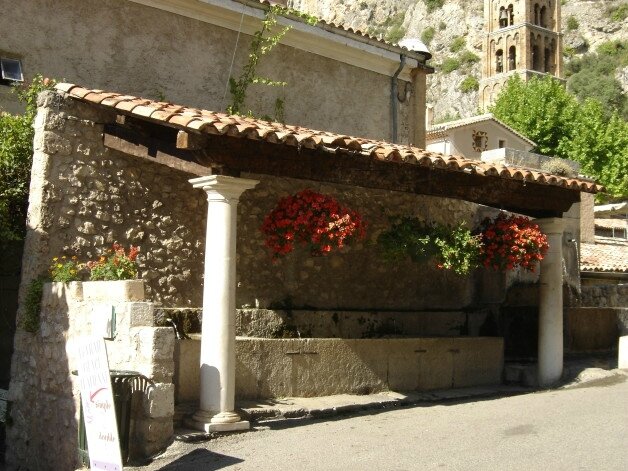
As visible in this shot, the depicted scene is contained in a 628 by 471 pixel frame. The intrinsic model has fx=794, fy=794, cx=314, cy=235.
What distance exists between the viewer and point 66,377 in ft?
26.7

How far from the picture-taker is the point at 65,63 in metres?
10.8

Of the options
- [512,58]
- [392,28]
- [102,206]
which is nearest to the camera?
[102,206]

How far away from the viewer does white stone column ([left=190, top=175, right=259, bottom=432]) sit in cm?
782

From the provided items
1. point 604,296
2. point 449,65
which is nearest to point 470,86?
point 449,65

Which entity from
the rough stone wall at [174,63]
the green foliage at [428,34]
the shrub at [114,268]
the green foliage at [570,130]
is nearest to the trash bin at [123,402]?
the shrub at [114,268]

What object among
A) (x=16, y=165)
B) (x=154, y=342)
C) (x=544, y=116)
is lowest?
(x=154, y=342)

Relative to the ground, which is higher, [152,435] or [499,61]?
[499,61]

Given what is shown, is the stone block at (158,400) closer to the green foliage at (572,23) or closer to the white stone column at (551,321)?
the white stone column at (551,321)

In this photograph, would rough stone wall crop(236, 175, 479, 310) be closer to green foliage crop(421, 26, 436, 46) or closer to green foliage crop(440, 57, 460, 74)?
green foliage crop(440, 57, 460, 74)

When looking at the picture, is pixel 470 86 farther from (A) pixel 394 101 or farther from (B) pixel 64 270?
(B) pixel 64 270

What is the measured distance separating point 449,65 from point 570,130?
45.3 metres

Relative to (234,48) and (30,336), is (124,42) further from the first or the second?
(30,336)

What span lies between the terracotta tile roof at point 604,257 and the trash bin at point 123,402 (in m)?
16.9

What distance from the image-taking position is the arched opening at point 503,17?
280 ft
